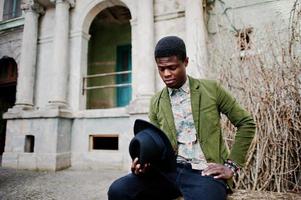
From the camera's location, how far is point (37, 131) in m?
6.45

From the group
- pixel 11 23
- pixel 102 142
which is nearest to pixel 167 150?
pixel 102 142

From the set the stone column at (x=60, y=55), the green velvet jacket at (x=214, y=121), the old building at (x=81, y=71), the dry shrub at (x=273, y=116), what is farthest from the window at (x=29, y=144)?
the green velvet jacket at (x=214, y=121)

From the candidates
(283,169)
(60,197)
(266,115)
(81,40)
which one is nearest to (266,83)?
(266,115)

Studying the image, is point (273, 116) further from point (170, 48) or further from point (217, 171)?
point (170, 48)

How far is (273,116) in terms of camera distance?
3.21m

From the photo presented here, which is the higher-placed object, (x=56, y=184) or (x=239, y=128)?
(x=239, y=128)

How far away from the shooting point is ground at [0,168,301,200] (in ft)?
12.4

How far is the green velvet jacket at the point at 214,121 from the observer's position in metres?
1.51

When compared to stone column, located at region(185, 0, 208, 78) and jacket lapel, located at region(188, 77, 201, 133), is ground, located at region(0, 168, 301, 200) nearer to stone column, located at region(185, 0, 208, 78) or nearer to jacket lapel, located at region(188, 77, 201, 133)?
jacket lapel, located at region(188, 77, 201, 133)

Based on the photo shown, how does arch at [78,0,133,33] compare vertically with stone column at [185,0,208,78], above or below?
above

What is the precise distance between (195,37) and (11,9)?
909cm

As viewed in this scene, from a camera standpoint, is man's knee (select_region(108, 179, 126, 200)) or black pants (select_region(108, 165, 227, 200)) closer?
black pants (select_region(108, 165, 227, 200))

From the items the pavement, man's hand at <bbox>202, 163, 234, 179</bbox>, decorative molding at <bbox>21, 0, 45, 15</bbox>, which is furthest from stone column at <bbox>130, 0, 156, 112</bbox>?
man's hand at <bbox>202, 163, 234, 179</bbox>

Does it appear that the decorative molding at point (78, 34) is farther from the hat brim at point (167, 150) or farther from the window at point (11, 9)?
the hat brim at point (167, 150)
